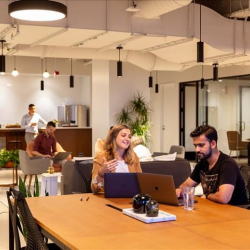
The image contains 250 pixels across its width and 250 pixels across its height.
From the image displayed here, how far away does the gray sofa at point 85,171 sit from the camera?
6.48 meters

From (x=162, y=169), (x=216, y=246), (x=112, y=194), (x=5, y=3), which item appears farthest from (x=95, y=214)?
(x=5, y=3)

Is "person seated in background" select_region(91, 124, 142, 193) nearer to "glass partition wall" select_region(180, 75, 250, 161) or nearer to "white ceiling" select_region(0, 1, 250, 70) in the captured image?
"white ceiling" select_region(0, 1, 250, 70)

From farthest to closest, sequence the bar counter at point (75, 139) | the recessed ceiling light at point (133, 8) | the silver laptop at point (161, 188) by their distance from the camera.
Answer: the bar counter at point (75, 139)
the recessed ceiling light at point (133, 8)
the silver laptop at point (161, 188)

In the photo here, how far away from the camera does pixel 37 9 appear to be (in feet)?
12.3

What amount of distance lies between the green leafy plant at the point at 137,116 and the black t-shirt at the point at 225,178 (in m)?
8.93

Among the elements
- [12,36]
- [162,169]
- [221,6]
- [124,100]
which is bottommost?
[162,169]

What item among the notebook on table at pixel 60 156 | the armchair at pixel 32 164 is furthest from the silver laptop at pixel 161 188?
the notebook on table at pixel 60 156

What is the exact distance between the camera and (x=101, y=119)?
13211 millimetres

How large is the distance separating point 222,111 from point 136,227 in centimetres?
1205

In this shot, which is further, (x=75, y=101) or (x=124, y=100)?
(x=75, y=101)

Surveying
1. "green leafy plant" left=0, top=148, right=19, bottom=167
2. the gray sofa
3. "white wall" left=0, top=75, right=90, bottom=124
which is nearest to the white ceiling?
"green leafy plant" left=0, top=148, right=19, bottom=167

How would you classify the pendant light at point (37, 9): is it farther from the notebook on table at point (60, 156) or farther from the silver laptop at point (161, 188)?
the notebook on table at point (60, 156)

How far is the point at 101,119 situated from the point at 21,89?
14.7 feet

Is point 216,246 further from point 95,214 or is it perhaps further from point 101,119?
point 101,119
